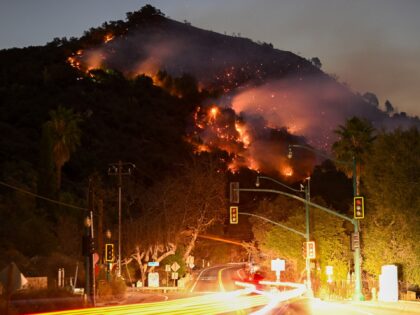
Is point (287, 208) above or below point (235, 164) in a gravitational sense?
below

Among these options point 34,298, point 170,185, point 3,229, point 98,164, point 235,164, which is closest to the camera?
point 34,298

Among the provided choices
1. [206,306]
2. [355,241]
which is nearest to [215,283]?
[355,241]

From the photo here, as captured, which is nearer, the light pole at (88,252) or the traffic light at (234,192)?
the light pole at (88,252)

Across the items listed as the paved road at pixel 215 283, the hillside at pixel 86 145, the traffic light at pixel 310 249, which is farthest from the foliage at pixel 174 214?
the traffic light at pixel 310 249

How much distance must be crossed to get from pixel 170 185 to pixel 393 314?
47156 millimetres

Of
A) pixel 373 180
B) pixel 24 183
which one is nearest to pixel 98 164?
pixel 24 183

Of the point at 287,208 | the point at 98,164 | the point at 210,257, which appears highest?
the point at 98,164

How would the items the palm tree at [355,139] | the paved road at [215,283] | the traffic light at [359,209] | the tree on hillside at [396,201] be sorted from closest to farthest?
the traffic light at [359,209], the tree on hillside at [396,201], the palm tree at [355,139], the paved road at [215,283]

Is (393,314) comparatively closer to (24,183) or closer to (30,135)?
(24,183)

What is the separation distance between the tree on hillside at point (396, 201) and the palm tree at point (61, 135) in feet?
145

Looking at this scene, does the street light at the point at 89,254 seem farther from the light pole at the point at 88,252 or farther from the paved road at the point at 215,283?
the paved road at the point at 215,283

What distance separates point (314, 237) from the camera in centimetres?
6588

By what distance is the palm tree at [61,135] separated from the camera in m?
82.2

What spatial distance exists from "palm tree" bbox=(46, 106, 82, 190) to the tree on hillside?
44196mm
